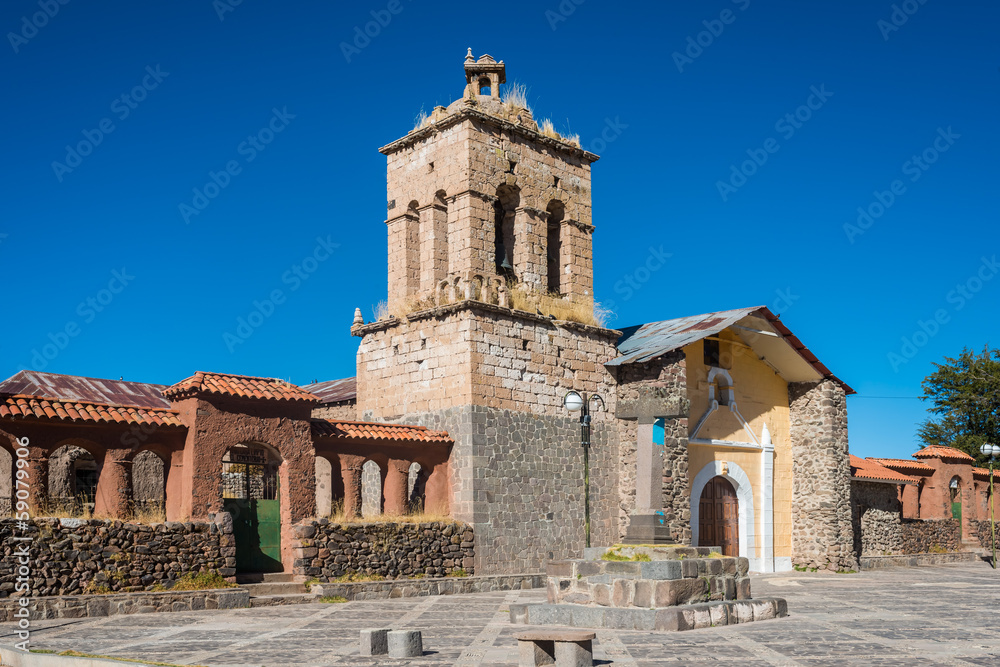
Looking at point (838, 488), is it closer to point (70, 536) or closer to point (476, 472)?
point (476, 472)

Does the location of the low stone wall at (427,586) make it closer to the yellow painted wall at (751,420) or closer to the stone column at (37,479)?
the stone column at (37,479)

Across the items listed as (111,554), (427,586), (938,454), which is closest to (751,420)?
(938,454)

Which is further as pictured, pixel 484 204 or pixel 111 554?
pixel 484 204

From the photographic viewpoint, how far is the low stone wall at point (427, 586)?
52.3ft

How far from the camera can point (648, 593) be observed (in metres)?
11.9

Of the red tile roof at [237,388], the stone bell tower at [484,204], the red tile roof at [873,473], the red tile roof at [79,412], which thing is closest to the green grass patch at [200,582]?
the red tile roof at [79,412]

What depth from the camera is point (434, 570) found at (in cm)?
1755

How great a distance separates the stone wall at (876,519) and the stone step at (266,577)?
15.7m

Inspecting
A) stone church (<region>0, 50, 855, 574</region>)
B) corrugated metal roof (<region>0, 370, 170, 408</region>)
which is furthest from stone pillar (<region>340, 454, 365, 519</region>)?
corrugated metal roof (<region>0, 370, 170, 408</region>)

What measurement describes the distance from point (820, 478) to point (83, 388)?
56.0ft

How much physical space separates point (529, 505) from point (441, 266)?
506cm

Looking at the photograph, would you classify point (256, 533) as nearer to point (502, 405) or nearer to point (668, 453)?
point (502, 405)

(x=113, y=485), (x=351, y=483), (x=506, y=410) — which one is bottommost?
(x=351, y=483)

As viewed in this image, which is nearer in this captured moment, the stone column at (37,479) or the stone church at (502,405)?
the stone column at (37,479)
